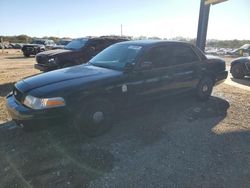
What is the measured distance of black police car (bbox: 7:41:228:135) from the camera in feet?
12.1

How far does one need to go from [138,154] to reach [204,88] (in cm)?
340

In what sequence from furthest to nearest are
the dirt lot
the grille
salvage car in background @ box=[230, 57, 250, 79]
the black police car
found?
1. salvage car in background @ box=[230, 57, 250, 79]
2. the grille
3. the black police car
4. the dirt lot

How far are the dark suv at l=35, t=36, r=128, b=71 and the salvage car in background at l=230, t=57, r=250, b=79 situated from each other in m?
5.60

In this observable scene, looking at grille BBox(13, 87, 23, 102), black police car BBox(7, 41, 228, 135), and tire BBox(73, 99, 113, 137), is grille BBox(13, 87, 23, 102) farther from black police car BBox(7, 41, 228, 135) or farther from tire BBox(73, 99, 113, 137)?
tire BBox(73, 99, 113, 137)

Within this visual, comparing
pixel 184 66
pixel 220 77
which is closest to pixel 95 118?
pixel 184 66

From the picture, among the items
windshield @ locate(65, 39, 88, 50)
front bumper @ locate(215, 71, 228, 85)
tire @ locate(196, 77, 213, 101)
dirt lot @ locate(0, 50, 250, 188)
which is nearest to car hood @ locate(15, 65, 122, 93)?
dirt lot @ locate(0, 50, 250, 188)

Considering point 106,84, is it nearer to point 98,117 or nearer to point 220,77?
point 98,117

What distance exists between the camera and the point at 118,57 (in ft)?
16.5

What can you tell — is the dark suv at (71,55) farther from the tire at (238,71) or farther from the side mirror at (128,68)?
the tire at (238,71)

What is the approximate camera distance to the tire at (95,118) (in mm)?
3990

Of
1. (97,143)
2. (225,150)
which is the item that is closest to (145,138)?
(97,143)

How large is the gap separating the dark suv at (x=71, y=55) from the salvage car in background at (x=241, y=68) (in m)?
5.60

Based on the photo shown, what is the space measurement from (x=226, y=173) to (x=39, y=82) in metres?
3.14

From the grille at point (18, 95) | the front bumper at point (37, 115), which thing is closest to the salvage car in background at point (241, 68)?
the front bumper at point (37, 115)
